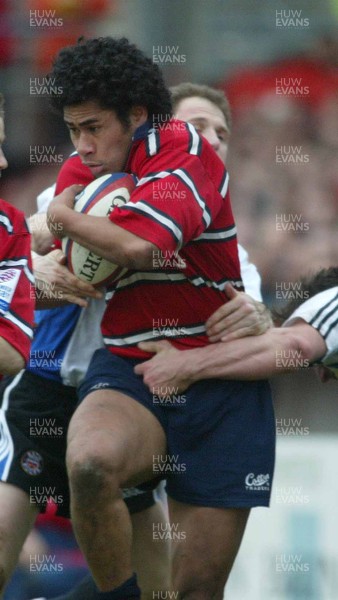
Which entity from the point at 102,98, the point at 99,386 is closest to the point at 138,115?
the point at 102,98

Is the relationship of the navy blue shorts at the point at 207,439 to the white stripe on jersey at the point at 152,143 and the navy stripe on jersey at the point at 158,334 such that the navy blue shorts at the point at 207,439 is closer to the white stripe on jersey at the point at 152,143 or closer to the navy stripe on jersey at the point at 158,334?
the navy stripe on jersey at the point at 158,334

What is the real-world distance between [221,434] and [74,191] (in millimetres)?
991

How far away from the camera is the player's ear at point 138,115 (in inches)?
166

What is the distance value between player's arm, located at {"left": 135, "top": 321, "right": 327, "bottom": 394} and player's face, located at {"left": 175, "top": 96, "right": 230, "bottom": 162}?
1.07m

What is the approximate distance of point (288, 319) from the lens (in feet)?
15.4

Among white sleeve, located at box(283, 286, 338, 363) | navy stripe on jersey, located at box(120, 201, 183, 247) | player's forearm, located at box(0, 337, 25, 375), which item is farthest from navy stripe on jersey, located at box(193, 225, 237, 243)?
player's forearm, located at box(0, 337, 25, 375)

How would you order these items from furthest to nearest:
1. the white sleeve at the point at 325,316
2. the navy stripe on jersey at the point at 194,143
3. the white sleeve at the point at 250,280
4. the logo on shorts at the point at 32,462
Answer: the white sleeve at the point at 250,280 < the logo on shorts at the point at 32,462 < the white sleeve at the point at 325,316 < the navy stripe on jersey at the point at 194,143

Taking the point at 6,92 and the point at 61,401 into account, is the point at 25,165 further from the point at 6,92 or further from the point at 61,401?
the point at 61,401

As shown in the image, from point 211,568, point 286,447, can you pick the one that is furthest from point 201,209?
point 286,447

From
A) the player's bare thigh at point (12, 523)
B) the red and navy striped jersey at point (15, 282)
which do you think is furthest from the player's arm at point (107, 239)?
the player's bare thigh at point (12, 523)

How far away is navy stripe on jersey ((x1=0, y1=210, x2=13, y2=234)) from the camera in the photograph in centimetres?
384

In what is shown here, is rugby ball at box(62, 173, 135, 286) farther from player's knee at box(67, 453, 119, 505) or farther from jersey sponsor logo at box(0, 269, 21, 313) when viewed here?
player's knee at box(67, 453, 119, 505)

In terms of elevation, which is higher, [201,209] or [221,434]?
[201,209]

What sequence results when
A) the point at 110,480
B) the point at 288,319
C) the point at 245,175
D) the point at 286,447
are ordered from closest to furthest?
1. the point at 110,480
2. the point at 288,319
3. the point at 286,447
4. the point at 245,175
